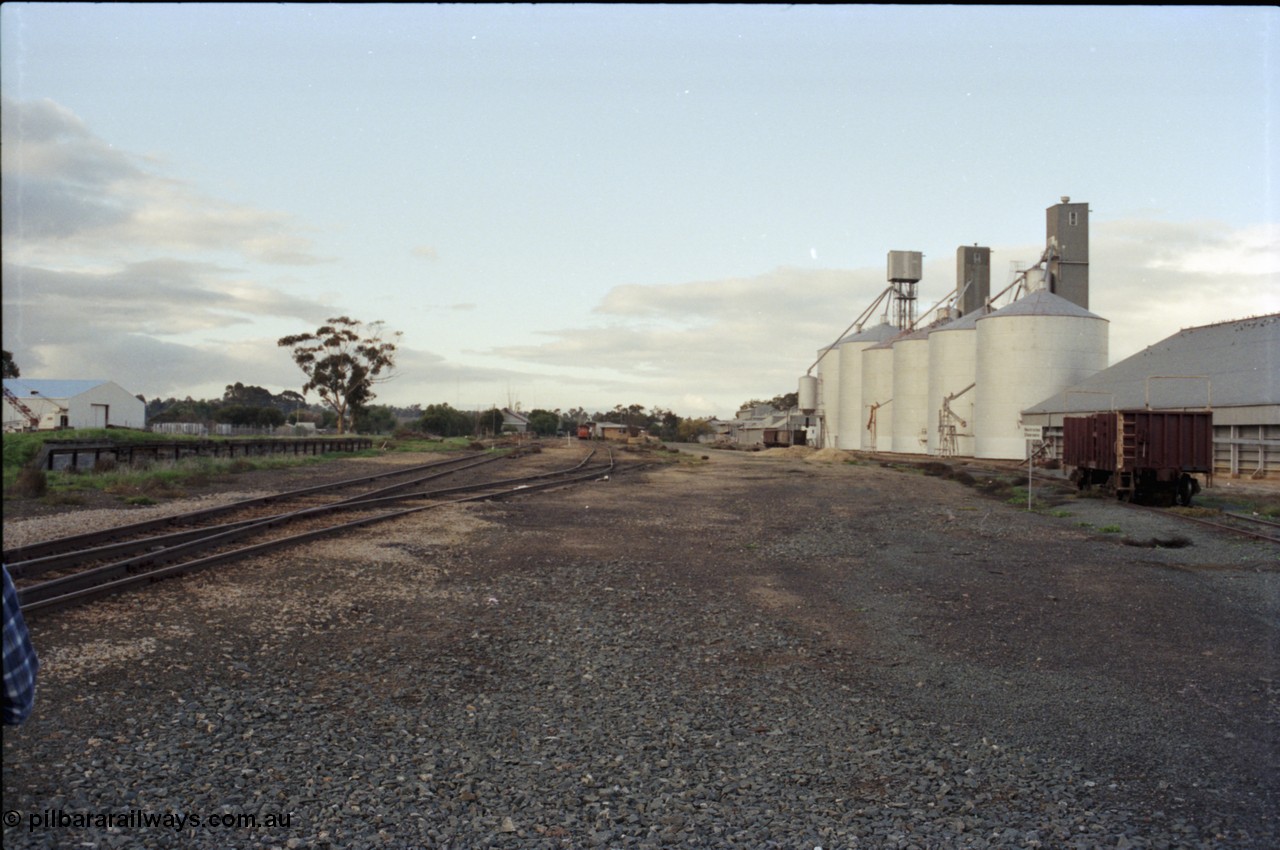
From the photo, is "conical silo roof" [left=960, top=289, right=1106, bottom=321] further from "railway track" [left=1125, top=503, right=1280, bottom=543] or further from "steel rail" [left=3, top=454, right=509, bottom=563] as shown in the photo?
"steel rail" [left=3, top=454, right=509, bottom=563]

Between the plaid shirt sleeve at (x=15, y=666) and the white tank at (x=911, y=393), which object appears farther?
the white tank at (x=911, y=393)

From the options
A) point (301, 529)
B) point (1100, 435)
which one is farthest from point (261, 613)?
point (1100, 435)

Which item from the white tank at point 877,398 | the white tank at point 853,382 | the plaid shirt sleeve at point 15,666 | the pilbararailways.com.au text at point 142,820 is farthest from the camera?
the white tank at point 853,382

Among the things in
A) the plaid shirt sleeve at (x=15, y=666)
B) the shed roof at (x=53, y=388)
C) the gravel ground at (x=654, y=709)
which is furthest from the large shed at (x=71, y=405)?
the plaid shirt sleeve at (x=15, y=666)

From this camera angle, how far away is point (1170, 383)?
3278 centimetres

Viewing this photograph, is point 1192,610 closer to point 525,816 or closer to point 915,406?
point 525,816

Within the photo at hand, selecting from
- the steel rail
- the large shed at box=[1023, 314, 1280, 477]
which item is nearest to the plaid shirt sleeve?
the steel rail

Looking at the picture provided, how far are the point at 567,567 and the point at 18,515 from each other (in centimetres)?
1015

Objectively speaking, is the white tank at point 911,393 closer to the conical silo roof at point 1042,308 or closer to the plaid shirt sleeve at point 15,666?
the conical silo roof at point 1042,308

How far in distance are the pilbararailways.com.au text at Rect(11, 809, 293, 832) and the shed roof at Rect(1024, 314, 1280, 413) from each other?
25.2 metres

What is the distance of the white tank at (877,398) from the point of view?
206ft

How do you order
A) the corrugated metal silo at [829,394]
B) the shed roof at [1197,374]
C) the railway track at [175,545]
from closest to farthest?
1. the railway track at [175,545]
2. the shed roof at [1197,374]
3. the corrugated metal silo at [829,394]

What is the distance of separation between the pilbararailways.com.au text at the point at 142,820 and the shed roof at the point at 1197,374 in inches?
993

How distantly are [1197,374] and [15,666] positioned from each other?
3691 centimetres
